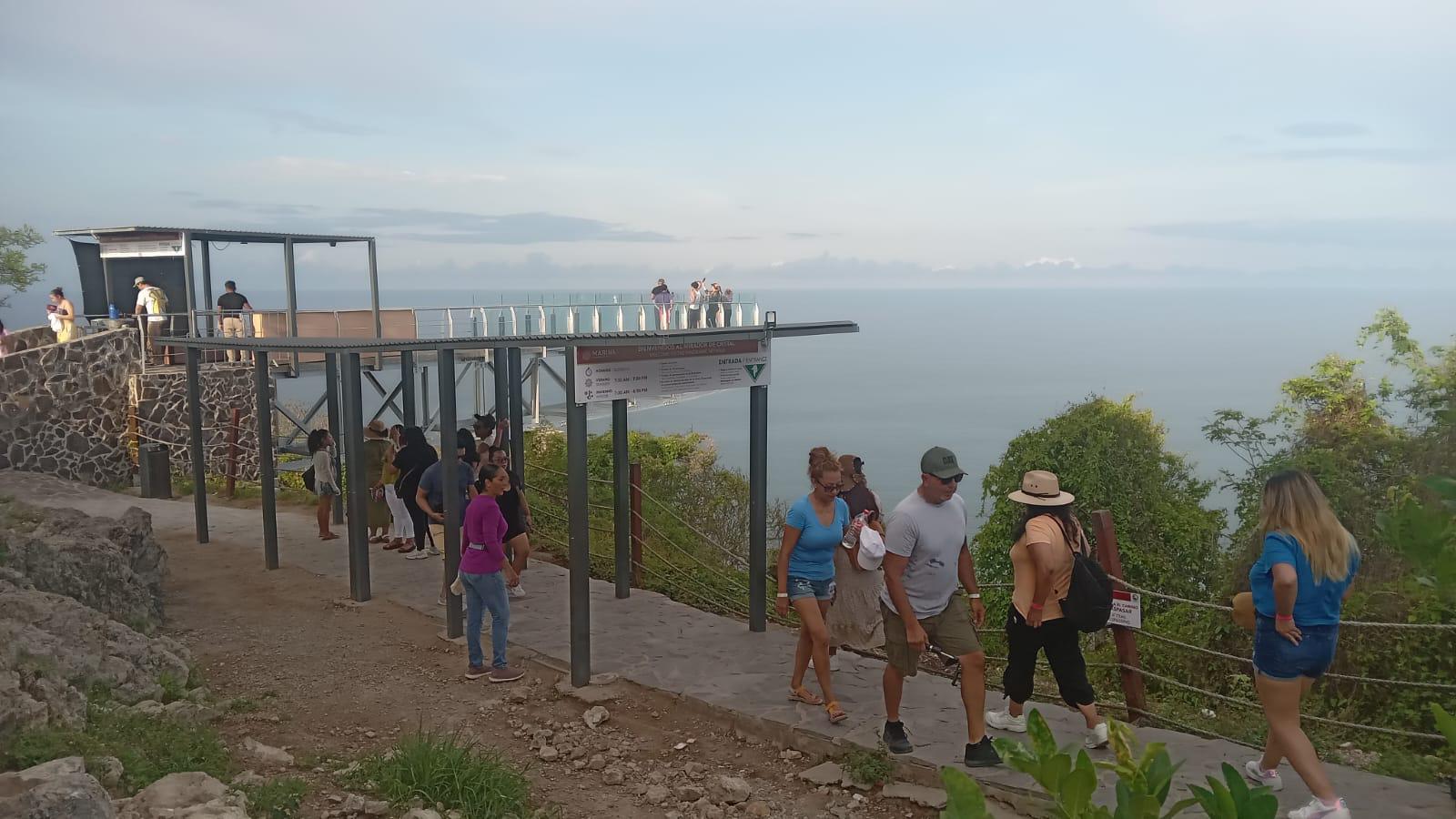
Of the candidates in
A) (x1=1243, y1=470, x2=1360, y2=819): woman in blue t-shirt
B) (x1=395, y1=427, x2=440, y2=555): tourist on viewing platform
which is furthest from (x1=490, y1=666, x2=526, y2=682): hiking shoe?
(x1=1243, y1=470, x2=1360, y2=819): woman in blue t-shirt

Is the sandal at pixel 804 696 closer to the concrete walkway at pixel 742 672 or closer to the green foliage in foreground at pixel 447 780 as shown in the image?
the concrete walkway at pixel 742 672

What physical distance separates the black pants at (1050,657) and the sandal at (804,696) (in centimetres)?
123

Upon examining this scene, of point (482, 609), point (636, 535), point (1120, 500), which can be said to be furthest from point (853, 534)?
point (1120, 500)

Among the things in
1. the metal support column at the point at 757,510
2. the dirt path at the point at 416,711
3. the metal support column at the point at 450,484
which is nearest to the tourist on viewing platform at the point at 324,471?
Result: the dirt path at the point at 416,711

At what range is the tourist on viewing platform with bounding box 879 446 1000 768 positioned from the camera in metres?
4.95

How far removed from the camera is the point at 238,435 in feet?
55.0

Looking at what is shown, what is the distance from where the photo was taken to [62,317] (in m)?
16.7

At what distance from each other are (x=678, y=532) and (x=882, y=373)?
162 m

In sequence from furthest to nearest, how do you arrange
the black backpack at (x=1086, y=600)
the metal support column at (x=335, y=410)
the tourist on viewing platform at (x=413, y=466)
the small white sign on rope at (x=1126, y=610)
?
the metal support column at (x=335, y=410), the tourist on viewing platform at (x=413, y=466), the small white sign on rope at (x=1126, y=610), the black backpack at (x=1086, y=600)

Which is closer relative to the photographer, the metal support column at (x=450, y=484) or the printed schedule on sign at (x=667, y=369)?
the printed schedule on sign at (x=667, y=369)

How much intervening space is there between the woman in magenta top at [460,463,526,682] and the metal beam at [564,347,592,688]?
43cm

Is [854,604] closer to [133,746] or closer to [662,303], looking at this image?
[133,746]

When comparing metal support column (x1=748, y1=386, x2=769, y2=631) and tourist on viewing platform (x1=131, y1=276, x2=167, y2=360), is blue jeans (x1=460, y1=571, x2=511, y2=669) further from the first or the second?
tourist on viewing platform (x1=131, y1=276, x2=167, y2=360)

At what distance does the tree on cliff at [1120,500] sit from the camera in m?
13.2
